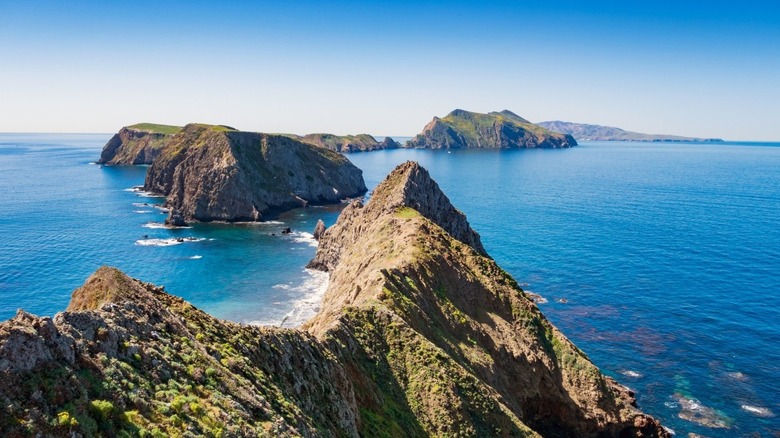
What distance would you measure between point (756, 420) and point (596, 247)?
3059 inches

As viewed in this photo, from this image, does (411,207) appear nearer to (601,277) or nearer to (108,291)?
(601,277)

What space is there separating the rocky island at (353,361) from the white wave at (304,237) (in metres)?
46.8

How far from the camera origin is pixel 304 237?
507ft

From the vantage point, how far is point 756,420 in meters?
66.2

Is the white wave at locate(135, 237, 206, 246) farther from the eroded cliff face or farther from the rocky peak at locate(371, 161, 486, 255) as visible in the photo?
the eroded cliff face

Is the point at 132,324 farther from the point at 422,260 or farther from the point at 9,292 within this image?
the point at 9,292

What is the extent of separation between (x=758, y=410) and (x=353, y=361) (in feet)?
204

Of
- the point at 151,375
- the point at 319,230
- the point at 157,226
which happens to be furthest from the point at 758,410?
the point at 157,226

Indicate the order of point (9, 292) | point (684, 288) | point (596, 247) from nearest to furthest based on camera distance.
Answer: point (9, 292)
point (684, 288)
point (596, 247)

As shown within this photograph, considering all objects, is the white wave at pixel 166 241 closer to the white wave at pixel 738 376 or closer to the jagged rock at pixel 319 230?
the jagged rock at pixel 319 230

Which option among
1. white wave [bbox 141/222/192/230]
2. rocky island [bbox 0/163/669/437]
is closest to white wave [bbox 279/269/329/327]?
rocky island [bbox 0/163/669/437]

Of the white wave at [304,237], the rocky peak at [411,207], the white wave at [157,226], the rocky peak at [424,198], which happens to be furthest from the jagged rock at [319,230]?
the white wave at [157,226]

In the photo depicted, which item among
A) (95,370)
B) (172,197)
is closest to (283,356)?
(95,370)

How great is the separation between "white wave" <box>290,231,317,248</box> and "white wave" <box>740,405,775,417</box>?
106 m
